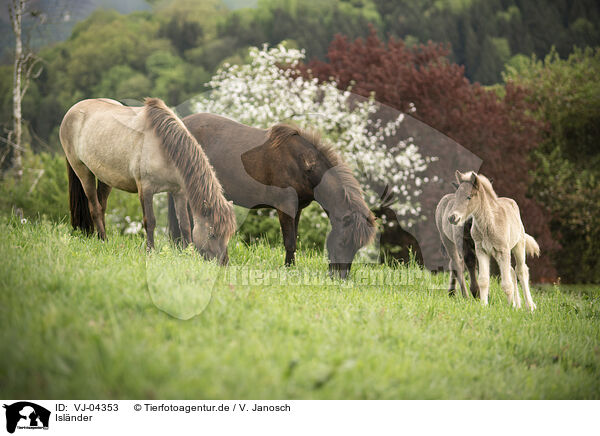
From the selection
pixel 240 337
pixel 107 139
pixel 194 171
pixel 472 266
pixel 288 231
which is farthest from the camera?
pixel 288 231

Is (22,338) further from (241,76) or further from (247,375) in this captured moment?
(241,76)

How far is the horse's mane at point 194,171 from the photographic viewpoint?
5238mm

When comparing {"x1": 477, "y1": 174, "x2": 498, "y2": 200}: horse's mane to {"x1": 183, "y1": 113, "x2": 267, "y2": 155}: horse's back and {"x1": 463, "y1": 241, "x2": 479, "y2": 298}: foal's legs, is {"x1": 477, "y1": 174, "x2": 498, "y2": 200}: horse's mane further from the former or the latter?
{"x1": 183, "y1": 113, "x2": 267, "y2": 155}: horse's back

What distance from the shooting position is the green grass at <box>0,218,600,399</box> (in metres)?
2.69

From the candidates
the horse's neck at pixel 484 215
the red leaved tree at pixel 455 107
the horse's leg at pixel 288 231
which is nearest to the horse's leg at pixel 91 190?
the horse's leg at pixel 288 231

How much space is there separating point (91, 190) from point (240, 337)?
15.0 feet

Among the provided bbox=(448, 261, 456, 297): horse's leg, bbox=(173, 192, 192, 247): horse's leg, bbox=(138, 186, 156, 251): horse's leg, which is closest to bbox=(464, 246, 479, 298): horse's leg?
bbox=(448, 261, 456, 297): horse's leg

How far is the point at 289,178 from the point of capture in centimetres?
684

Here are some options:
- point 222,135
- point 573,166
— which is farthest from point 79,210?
point 573,166

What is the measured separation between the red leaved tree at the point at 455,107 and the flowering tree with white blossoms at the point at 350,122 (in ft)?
1.78

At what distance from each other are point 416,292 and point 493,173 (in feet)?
23.7

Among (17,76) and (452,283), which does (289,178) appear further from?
(17,76)

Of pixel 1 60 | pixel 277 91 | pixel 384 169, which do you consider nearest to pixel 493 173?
pixel 384 169

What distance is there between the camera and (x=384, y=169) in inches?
470
